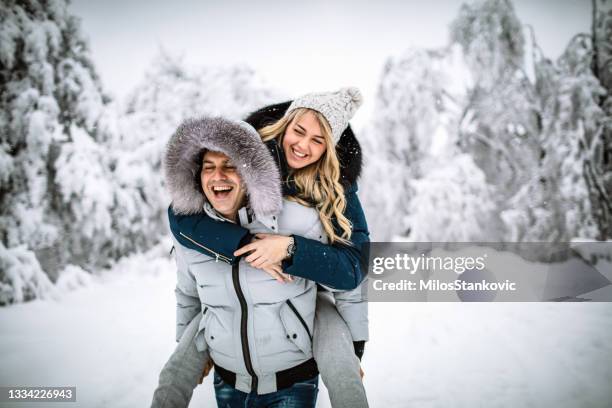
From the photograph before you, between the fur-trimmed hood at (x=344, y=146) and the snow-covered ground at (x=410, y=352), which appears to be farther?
the snow-covered ground at (x=410, y=352)

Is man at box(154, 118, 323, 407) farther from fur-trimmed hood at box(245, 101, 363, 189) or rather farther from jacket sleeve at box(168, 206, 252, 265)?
fur-trimmed hood at box(245, 101, 363, 189)

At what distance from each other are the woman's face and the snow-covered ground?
1.68m

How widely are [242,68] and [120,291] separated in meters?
4.08

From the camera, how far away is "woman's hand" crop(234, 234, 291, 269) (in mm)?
1152

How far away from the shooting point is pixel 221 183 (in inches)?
49.7

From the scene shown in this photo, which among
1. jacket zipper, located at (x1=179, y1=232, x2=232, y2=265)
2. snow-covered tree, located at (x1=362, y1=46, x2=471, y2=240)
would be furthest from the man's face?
→ snow-covered tree, located at (x1=362, y1=46, x2=471, y2=240)

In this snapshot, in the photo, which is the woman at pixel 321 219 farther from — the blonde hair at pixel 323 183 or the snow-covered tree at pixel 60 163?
the snow-covered tree at pixel 60 163

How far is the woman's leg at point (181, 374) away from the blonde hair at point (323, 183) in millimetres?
760

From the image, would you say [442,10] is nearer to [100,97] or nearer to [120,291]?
[100,97]

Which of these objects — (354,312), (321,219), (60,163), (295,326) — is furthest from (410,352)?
(60,163)

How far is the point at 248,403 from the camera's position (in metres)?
1.32

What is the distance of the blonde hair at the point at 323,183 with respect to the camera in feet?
4.59

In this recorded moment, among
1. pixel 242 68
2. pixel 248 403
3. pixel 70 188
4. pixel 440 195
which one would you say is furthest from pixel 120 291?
pixel 440 195

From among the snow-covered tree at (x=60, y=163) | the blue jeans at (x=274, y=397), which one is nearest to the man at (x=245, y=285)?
the blue jeans at (x=274, y=397)
